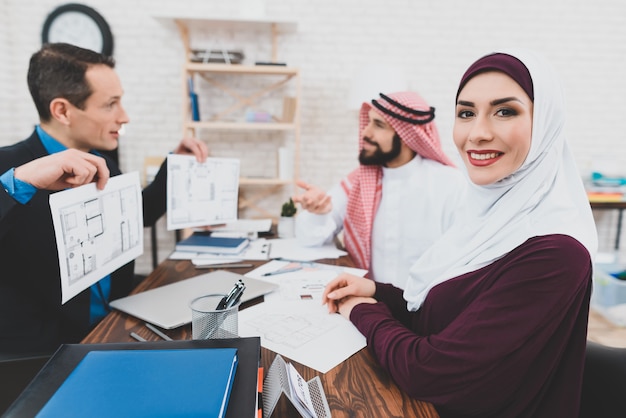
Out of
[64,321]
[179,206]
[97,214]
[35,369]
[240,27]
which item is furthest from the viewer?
[240,27]

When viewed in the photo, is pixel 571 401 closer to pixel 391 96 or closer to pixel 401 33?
pixel 391 96

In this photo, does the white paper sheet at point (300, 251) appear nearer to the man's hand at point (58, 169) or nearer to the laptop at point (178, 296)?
the laptop at point (178, 296)

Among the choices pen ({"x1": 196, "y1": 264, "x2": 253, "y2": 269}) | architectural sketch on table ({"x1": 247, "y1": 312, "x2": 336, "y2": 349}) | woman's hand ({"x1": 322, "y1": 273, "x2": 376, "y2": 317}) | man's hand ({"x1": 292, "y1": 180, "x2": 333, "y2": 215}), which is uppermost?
man's hand ({"x1": 292, "y1": 180, "x2": 333, "y2": 215})

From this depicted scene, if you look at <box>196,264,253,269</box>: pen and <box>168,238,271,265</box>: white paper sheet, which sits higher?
<box>168,238,271,265</box>: white paper sheet

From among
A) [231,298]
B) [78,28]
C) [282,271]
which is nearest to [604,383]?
[231,298]

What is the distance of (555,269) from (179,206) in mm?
1347

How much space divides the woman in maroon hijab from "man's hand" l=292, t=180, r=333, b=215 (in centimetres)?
80

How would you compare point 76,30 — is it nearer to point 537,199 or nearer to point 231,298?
point 231,298

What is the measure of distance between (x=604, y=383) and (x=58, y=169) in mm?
1332

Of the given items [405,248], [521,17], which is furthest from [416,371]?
[521,17]

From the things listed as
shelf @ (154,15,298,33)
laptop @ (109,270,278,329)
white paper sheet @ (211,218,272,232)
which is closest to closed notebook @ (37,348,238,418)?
laptop @ (109,270,278,329)

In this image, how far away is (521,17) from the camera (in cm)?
347

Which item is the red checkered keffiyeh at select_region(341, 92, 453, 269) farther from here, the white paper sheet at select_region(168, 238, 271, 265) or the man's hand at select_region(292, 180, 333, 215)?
the white paper sheet at select_region(168, 238, 271, 265)

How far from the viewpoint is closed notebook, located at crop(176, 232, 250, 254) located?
5.37ft
